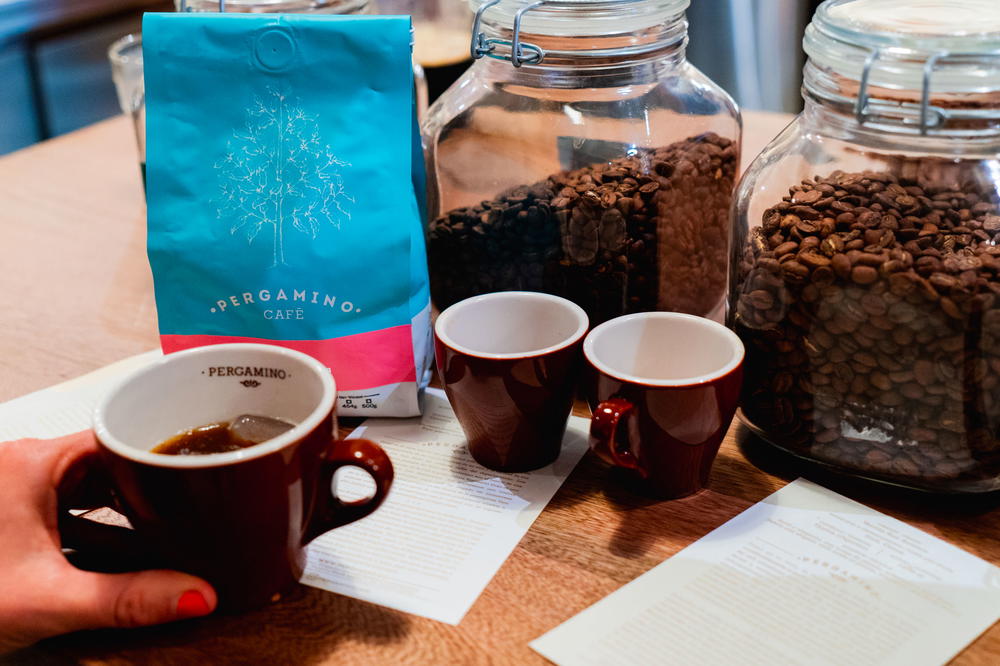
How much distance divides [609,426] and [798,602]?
0.56 feet

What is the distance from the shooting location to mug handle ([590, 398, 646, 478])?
2.21 ft

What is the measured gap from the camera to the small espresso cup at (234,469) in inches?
22.0

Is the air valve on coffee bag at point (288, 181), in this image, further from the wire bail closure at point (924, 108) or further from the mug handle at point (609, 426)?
the wire bail closure at point (924, 108)

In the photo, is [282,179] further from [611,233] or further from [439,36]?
[439,36]

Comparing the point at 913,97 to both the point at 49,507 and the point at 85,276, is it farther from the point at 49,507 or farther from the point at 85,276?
the point at 85,276

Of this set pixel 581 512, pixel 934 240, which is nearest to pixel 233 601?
pixel 581 512

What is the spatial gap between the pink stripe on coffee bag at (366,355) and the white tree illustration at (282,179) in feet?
0.27

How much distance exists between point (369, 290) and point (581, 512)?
267 mm

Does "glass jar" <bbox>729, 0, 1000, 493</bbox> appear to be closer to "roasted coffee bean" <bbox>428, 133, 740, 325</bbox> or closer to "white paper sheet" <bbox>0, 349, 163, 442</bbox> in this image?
"roasted coffee bean" <bbox>428, 133, 740, 325</bbox>

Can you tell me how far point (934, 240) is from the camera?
674 millimetres

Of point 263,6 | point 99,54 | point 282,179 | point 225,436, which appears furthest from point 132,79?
point 99,54

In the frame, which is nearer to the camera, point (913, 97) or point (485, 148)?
point (913, 97)

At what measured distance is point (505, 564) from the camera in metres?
0.67

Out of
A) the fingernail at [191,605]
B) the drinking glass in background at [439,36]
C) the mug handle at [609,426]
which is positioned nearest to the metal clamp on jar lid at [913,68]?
the mug handle at [609,426]
